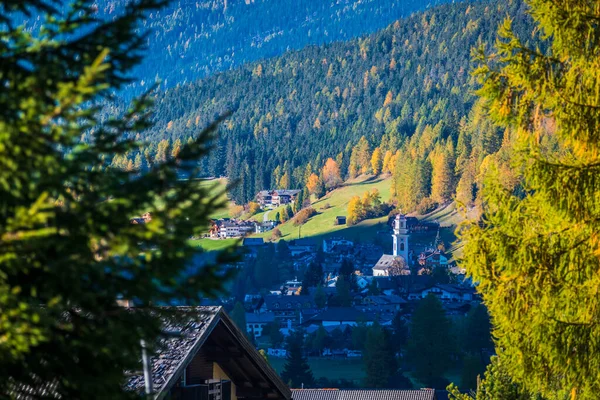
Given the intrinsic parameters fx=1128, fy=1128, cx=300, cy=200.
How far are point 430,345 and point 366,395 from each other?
8196 cm

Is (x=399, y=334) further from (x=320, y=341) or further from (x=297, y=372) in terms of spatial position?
(x=297, y=372)

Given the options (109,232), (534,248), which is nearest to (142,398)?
(109,232)

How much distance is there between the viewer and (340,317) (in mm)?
171000

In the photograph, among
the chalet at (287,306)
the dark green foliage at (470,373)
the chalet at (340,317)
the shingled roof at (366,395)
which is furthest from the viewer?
the chalet at (287,306)

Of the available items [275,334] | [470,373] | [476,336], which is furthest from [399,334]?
[470,373]

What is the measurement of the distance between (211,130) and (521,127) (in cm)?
494

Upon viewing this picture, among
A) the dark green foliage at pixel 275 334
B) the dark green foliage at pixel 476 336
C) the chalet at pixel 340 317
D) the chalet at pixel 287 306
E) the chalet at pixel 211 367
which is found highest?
the chalet at pixel 287 306

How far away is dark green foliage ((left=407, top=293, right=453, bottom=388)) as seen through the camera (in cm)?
12775

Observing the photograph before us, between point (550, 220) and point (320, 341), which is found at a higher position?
point (320, 341)

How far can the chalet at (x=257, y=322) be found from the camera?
6880 inches

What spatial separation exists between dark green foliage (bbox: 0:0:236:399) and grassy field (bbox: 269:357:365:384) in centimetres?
11581

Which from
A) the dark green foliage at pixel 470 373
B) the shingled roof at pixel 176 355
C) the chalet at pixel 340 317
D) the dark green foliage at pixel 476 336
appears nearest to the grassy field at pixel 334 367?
the dark green foliage at pixel 470 373

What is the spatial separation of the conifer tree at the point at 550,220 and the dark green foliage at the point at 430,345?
365 ft

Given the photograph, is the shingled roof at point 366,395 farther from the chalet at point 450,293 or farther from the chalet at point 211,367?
the chalet at point 450,293
